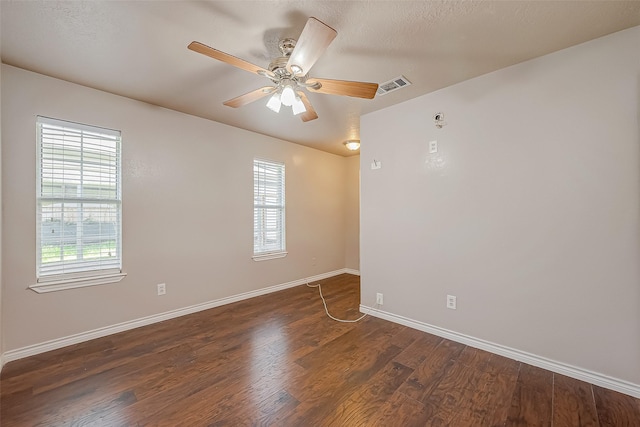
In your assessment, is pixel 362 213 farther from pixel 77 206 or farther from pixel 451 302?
pixel 77 206

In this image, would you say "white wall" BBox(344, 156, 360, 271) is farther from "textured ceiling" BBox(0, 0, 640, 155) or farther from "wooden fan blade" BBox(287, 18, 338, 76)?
"wooden fan blade" BBox(287, 18, 338, 76)

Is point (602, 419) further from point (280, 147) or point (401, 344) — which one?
point (280, 147)

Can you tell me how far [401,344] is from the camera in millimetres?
2488

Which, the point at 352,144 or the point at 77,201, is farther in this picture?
the point at 352,144

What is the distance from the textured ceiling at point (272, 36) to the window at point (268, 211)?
64.7 inches

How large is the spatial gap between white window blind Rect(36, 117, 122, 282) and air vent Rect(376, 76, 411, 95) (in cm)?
280

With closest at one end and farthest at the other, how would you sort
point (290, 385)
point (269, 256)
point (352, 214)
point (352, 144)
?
point (290, 385) < point (269, 256) < point (352, 144) < point (352, 214)

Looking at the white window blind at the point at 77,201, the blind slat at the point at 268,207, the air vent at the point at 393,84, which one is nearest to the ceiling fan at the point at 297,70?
the air vent at the point at 393,84

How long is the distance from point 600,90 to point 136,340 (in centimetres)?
443

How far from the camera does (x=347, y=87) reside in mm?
1896

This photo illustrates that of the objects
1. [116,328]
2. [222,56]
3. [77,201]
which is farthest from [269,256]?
[222,56]

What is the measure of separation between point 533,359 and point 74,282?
4.13 meters

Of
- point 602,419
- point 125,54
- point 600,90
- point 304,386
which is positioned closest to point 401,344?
point 304,386

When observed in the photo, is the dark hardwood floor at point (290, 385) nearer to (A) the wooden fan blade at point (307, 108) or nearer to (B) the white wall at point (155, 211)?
(B) the white wall at point (155, 211)
